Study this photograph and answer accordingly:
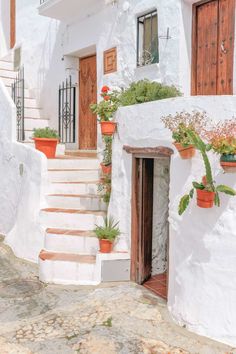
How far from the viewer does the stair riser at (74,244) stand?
6242 mm

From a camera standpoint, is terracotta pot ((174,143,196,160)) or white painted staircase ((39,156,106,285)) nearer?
terracotta pot ((174,143,196,160))

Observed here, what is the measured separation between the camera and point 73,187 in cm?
753

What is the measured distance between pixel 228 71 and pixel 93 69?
4592mm

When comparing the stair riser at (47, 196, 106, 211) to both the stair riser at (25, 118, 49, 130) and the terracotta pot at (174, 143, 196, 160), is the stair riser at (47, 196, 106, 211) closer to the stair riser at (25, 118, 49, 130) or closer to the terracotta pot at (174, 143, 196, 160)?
the terracotta pot at (174, 143, 196, 160)

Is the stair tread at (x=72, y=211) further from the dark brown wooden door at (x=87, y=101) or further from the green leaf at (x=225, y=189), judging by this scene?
the dark brown wooden door at (x=87, y=101)

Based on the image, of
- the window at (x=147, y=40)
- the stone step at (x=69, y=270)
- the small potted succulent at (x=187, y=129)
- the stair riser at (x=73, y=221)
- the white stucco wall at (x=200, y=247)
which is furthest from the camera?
the window at (x=147, y=40)

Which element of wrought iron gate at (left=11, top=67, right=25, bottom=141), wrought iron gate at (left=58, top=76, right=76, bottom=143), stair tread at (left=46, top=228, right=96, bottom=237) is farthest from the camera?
wrought iron gate at (left=58, top=76, right=76, bottom=143)

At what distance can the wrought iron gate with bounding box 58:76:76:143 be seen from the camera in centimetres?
1041

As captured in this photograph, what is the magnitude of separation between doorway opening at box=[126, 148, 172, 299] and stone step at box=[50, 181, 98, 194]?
1.71 meters

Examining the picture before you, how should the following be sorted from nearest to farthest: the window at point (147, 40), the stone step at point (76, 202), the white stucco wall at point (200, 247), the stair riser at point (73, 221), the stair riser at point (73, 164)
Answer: the white stucco wall at point (200, 247), the stair riser at point (73, 221), the stone step at point (76, 202), the window at point (147, 40), the stair riser at point (73, 164)

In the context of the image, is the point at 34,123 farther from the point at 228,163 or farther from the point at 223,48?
the point at 228,163

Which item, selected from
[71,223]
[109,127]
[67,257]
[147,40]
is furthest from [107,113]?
[67,257]

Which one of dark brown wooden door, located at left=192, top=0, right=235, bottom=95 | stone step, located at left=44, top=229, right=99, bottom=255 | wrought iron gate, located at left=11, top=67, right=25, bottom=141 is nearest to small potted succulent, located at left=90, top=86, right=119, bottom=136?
dark brown wooden door, located at left=192, top=0, right=235, bottom=95

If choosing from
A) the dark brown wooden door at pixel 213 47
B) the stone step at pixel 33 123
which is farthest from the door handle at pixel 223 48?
the stone step at pixel 33 123
